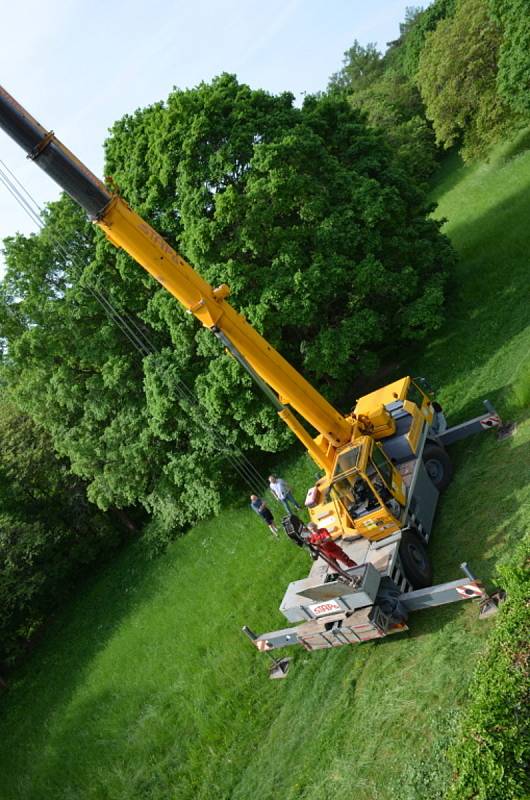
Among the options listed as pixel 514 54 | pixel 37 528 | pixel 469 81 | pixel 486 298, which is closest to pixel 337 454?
pixel 486 298

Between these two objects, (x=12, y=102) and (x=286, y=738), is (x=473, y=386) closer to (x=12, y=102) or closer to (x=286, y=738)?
(x=286, y=738)

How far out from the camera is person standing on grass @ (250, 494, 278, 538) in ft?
64.5

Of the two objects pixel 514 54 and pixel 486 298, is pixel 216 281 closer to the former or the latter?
pixel 486 298

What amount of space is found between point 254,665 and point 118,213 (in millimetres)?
10267

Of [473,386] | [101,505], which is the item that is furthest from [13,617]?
[473,386]

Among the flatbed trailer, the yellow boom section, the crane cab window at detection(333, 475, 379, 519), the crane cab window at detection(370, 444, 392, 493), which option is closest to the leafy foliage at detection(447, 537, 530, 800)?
the flatbed trailer

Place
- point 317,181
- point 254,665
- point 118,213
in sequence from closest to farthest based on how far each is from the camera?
point 118,213, point 254,665, point 317,181

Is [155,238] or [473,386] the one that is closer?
[155,238]

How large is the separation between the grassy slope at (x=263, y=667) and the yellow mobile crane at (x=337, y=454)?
70 cm

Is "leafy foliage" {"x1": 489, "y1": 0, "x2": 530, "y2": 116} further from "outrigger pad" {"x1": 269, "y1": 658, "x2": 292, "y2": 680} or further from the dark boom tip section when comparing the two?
"outrigger pad" {"x1": 269, "y1": 658, "x2": 292, "y2": 680}

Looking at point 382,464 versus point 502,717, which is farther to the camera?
point 382,464

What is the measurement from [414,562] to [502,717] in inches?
219

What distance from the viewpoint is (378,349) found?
2698cm

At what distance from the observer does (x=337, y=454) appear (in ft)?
47.9
